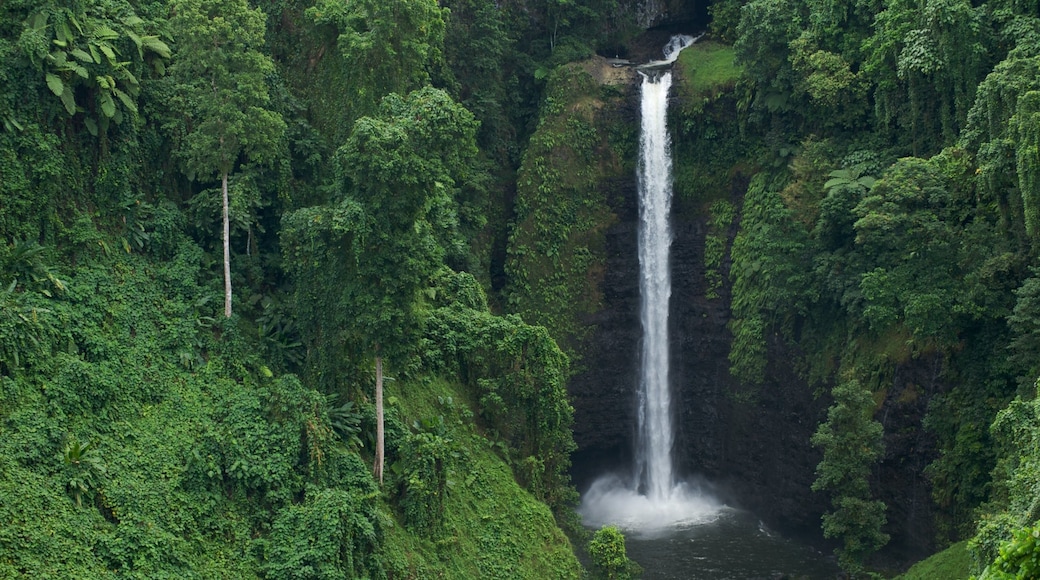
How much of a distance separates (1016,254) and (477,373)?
14907 millimetres

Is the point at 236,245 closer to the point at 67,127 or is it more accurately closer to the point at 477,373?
the point at 67,127

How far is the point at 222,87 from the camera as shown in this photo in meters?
29.5

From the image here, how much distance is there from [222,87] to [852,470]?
19603 mm

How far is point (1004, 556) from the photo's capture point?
12.7 meters

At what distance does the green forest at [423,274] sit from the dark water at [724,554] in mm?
1474

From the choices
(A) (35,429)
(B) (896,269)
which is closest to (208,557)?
(A) (35,429)

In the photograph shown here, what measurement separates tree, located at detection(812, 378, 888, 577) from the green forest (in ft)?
0.32

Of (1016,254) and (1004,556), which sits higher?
(1016,254)

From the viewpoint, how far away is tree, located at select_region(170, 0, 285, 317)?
95.7 ft

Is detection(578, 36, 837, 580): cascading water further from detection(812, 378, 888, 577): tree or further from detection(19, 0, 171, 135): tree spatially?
detection(19, 0, 171, 135): tree

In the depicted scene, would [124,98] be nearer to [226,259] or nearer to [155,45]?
[155,45]

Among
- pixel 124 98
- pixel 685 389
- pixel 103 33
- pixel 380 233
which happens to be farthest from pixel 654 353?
pixel 103 33

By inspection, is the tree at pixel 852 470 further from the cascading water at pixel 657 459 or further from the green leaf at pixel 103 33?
the green leaf at pixel 103 33

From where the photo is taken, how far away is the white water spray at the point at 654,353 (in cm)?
4072
